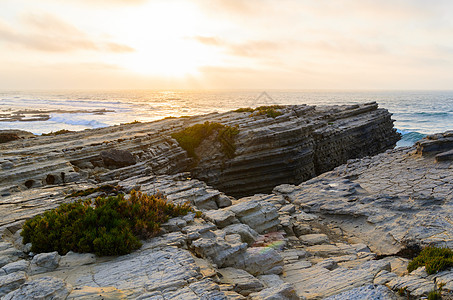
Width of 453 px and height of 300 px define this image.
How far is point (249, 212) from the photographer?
13031mm

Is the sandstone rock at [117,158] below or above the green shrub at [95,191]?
above

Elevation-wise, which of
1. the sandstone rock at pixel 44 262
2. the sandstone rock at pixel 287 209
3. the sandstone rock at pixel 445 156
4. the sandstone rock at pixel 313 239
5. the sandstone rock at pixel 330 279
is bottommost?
the sandstone rock at pixel 313 239

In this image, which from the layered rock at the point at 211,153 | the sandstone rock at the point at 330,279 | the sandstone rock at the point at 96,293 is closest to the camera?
the sandstone rock at the point at 96,293

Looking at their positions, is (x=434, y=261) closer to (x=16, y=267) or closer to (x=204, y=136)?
(x=16, y=267)

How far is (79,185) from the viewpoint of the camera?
1522 centimetres

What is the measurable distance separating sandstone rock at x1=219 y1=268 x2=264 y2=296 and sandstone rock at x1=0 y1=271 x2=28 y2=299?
484cm

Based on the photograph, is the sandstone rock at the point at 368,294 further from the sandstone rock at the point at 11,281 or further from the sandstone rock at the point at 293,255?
the sandstone rock at the point at 11,281

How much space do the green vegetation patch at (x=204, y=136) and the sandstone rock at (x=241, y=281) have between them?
621 inches

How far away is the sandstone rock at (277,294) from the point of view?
7029 millimetres

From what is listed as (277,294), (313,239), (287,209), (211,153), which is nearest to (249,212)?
(313,239)

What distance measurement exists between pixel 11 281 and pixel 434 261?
11385mm

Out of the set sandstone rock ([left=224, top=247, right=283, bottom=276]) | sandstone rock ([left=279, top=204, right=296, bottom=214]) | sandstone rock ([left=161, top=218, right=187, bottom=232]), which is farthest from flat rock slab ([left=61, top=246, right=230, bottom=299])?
sandstone rock ([left=279, top=204, right=296, bottom=214])

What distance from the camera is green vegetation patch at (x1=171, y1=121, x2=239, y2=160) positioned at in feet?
79.8

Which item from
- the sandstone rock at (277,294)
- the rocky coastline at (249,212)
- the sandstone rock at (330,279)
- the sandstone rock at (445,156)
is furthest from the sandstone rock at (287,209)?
the sandstone rock at (445,156)
